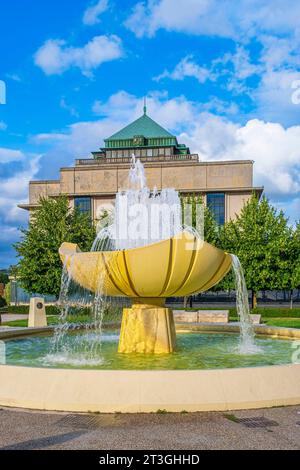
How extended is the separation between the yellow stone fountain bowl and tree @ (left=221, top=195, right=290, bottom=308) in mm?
19791

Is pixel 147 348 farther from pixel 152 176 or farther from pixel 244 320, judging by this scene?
pixel 152 176

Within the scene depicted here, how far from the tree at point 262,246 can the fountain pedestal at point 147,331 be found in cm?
1992

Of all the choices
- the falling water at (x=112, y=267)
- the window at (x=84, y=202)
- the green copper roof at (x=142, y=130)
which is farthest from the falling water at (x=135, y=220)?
the green copper roof at (x=142, y=130)

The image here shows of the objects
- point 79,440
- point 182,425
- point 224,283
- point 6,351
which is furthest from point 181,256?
point 224,283

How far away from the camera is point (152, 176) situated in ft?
172

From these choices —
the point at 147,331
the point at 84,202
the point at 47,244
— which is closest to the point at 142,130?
the point at 84,202

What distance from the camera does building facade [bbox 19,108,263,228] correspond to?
5169cm

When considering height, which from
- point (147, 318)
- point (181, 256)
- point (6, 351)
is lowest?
point (6, 351)

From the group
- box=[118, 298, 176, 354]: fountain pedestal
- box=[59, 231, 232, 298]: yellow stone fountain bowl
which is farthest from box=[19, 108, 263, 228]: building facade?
box=[59, 231, 232, 298]: yellow stone fountain bowl

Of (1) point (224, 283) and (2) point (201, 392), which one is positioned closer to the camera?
(2) point (201, 392)
